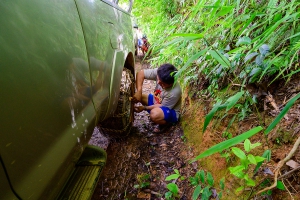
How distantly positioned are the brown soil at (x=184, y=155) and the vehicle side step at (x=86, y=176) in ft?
1.69

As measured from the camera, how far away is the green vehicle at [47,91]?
0.57 meters

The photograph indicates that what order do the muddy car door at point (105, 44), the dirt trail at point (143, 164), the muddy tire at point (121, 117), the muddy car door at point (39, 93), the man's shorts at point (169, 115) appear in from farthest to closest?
the man's shorts at point (169, 115) < the muddy tire at point (121, 117) < the dirt trail at point (143, 164) < the muddy car door at point (105, 44) < the muddy car door at point (39, 93)

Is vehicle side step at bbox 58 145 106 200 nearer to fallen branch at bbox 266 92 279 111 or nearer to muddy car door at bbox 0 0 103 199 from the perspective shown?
muddy car door at bbox 0 0 103 199

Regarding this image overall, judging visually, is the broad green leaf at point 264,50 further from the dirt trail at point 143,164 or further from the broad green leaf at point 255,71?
the dirt trail at point 143,164

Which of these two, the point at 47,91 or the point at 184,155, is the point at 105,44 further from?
the point at 184,155

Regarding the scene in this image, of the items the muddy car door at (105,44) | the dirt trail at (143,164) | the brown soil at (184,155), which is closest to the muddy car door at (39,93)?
the muddy car door at (105,44)

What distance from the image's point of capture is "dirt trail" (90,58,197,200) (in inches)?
67.5

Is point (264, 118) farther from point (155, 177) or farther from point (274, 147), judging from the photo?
point (155, 177)

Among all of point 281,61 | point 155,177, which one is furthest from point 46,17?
point 155,177

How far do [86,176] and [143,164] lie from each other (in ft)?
2.92

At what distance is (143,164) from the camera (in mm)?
2045

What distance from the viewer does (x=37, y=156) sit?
68 cm

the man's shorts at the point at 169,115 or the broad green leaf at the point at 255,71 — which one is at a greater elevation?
the broad green leaf at the point at 255,71

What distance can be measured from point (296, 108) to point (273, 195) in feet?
1.92
